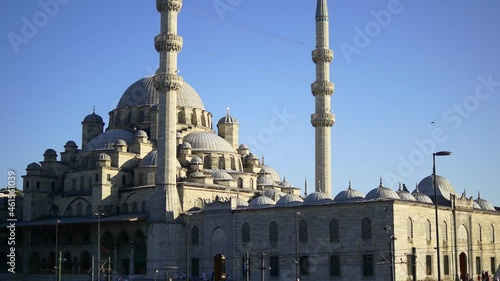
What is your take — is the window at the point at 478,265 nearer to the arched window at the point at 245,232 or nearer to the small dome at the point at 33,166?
the arched window at the point at 245,232

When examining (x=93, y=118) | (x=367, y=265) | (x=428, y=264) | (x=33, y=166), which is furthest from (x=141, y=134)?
(x=428, y=264)

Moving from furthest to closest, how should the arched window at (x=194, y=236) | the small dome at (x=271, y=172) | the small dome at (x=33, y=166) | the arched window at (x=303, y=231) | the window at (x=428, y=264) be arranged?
1. the small dome at (x=271, y=172)
2. the small dome at (x=33, y=166)
3. the arched window at (x=194, y=236)
4. the arched window at (x=303, y=231)
5. the window at (x=428, y=264)

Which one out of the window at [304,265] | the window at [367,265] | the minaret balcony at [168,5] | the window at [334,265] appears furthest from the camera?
the minaret balcony at [168,5]

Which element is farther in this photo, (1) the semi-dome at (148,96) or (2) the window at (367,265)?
(1) the semi-dome at (148,96)

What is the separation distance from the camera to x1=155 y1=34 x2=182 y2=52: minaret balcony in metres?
57.5

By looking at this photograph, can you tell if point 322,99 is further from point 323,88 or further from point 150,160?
point 150,160

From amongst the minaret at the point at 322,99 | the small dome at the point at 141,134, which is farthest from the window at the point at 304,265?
the small dome at the point at 141,134

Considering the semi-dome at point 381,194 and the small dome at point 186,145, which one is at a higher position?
the small dome at point 186,145

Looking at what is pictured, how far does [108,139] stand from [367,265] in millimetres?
29806

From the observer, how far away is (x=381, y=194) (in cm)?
4928

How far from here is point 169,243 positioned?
183ft

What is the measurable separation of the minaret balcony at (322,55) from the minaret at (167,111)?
12275 mm

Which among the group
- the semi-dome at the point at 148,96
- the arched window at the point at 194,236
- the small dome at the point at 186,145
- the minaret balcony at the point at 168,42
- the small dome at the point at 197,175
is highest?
the minaret balcony at the point at 168,42

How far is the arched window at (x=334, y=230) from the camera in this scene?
49.1 m
